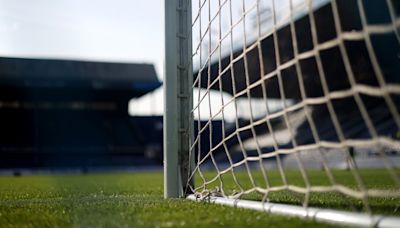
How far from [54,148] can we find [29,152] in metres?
0.97

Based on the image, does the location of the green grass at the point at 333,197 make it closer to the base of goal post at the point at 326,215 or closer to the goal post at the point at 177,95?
the base of goal post at the point at 326,215

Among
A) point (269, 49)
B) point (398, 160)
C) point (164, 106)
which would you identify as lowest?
point (398, 160)

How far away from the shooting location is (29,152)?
19000mm

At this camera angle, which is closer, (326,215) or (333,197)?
(326,215)

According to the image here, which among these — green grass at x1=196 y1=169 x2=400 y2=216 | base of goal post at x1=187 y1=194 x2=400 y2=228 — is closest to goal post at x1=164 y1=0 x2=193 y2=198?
green grass at x1=196 y1=169 x2=400 y2=216

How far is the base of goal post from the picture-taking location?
47.3 inches

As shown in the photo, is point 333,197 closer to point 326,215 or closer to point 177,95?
point 177,95

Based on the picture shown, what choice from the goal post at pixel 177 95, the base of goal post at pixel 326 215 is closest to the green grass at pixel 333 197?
the base of goal post at pixel 326 215

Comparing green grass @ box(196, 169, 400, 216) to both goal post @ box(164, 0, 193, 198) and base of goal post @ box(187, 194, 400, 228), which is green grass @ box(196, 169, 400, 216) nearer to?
base of goal post @ box(187, 194, 400, 228)

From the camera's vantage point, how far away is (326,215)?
1452 mm

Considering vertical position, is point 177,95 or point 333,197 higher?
point 177,95

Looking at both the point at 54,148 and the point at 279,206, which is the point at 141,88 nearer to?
the point at 54,148

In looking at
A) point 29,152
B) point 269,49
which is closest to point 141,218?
point 269,49

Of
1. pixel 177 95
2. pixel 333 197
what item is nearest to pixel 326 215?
pixel 333 197
